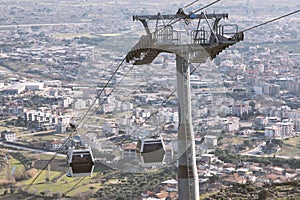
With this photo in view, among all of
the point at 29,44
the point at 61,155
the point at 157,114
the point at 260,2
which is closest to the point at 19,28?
the point at 29,44

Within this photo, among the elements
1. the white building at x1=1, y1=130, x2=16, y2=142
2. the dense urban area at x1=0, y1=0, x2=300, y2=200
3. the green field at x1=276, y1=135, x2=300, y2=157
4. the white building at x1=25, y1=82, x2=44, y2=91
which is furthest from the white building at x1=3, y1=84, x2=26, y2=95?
the green field at x1=276, y1=135, x2=300, y2=157

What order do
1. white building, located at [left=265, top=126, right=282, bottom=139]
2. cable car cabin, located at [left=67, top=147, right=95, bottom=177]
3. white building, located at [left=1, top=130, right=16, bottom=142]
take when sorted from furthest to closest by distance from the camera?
white building, located at [left=1, top=130, right=16, bottom=142], white building, located at [left=265, top=126, right=282, bottom=139], cable car cabin, located at [left=67, top=147, right=95, bottom=177]

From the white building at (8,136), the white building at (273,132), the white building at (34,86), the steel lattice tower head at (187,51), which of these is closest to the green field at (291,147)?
the white building at (273,132)

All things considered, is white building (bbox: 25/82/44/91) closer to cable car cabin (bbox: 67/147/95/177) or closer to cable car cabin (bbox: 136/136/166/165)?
cable car cabin (bbox: 67/147/95/177)

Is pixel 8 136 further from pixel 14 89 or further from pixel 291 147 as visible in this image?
pixel 291 147

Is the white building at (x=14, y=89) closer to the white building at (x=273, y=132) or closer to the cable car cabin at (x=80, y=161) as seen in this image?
the white building at (x=273, y=132)

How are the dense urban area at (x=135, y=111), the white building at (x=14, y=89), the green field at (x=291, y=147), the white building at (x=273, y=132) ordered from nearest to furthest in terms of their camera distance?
the dense urban area at (x=135, y=111)
the green field at (x=291, y=147)
the white building at (x=273, y=132)
the white building at (x=14, y=89)

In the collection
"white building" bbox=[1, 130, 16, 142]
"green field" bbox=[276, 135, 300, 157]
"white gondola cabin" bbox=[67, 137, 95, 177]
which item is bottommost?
"green field" bbox=[276, 135, 300, 157]

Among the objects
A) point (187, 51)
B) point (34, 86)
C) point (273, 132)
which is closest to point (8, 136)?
point (273, 132)
